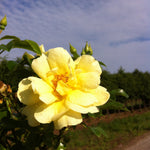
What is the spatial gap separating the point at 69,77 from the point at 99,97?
5.2 inches

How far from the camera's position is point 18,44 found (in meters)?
0.85

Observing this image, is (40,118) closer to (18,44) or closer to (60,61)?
(60,61)

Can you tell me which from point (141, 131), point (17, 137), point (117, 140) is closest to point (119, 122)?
point (141, 131)

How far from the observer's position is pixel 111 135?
655 cm

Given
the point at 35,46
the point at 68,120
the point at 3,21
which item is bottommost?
the point at 68,120

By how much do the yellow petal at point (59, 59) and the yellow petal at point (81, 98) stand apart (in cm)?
9

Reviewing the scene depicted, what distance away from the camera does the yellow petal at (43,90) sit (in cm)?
62

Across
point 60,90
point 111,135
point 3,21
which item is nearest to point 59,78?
point 60,90

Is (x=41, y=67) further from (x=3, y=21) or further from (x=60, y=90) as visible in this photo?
(x=3, y=21)

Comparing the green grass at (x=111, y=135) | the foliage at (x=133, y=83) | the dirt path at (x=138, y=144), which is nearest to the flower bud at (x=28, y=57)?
the green grass at (x=111, y=135)

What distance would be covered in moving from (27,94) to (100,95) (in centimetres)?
26

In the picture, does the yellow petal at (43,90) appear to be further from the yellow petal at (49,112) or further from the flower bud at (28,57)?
the flower bud at (28,57)

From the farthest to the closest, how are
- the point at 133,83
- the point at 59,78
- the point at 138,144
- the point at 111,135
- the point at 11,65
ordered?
1. the point at 133,83
2. the point at 111,135
3. the point at 138,144
4. the point at 11,65
5. the point at 59,78

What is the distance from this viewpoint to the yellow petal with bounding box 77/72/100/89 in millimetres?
669
